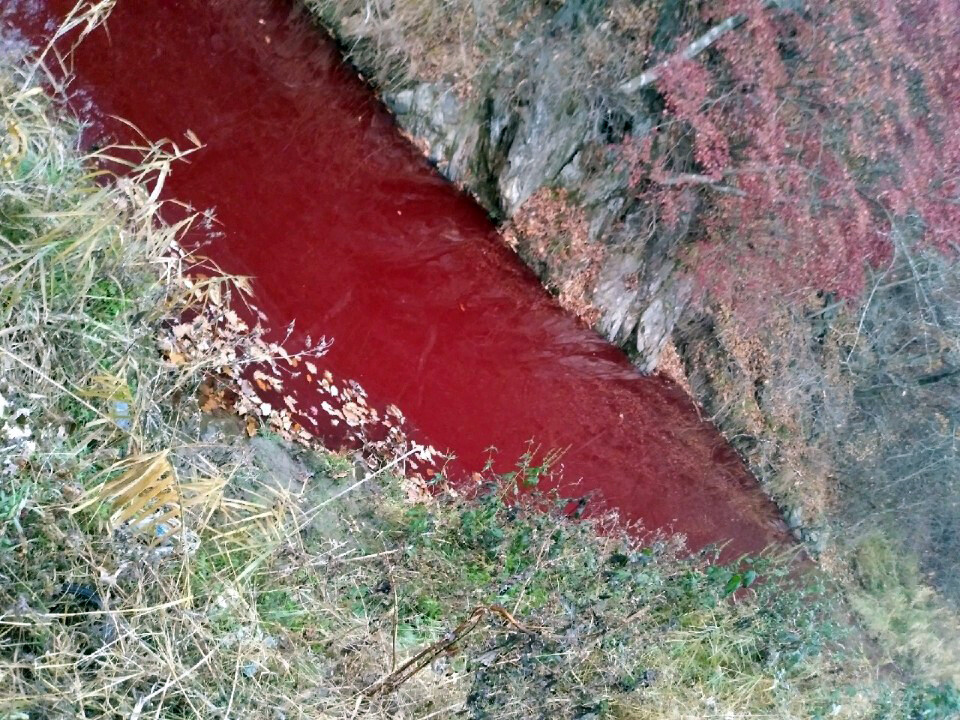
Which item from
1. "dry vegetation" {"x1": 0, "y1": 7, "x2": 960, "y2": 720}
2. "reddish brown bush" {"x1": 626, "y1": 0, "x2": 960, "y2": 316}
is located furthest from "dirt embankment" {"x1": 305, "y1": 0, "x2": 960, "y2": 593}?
"dry vegetation" {"x1": 0, "y1": 7, "x2": 960, "y2": 720}

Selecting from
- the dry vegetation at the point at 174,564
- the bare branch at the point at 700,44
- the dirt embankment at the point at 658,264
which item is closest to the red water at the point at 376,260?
the dirt embankment at the point at 658,264

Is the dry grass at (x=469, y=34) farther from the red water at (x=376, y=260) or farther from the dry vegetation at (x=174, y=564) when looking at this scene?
the dry vegetation at (x=174, y=564)

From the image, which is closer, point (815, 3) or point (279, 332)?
point (279, 332)

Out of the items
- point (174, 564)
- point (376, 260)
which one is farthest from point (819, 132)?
point (174, 564)

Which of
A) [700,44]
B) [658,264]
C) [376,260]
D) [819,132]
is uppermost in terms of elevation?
[819,132]

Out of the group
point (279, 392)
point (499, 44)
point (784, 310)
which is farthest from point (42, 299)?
point (784, 310)

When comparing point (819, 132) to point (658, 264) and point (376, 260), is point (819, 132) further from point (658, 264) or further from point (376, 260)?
point (376, 260)

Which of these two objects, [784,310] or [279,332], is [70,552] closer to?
[279,332]

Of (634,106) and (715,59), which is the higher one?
(715,59)
